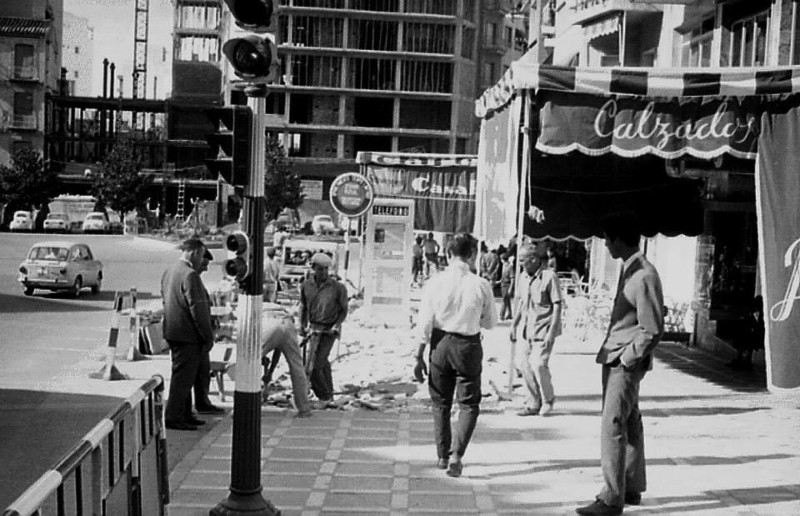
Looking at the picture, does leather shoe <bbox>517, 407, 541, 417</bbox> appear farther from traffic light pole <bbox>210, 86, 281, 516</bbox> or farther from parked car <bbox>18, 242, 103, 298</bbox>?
parked car <bbox>18, 242, 103, 298</bbox>

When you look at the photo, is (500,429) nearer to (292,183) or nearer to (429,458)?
(429,458)

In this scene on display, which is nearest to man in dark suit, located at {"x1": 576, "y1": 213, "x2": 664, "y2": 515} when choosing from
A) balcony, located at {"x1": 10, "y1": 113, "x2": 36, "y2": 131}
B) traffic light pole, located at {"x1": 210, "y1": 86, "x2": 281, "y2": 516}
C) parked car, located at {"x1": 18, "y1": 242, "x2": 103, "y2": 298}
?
traffic light pole, located at {"x1": 210, "y1": 86, "x2": 281, "y2": 516}

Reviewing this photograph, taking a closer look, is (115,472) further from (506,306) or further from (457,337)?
(506,306)

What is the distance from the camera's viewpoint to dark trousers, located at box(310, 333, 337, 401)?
500 inches

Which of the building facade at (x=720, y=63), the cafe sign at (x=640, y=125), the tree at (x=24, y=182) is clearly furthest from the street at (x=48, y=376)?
the tree at (x=24, y=182)

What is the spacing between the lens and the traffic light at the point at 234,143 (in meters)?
7.49

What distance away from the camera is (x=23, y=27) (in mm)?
84312

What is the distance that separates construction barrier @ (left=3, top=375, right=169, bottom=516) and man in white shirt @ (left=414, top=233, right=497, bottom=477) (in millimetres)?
2796

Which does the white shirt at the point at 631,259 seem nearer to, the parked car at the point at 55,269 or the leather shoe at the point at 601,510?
the leather shoe at the point at 601,510

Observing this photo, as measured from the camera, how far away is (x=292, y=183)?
268 feet

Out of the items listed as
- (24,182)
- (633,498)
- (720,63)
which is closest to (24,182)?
(24,182)

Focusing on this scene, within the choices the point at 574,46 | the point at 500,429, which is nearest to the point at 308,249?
the point at 574,46

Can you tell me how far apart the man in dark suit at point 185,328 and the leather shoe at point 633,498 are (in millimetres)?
4954

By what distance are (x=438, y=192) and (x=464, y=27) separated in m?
67.9
